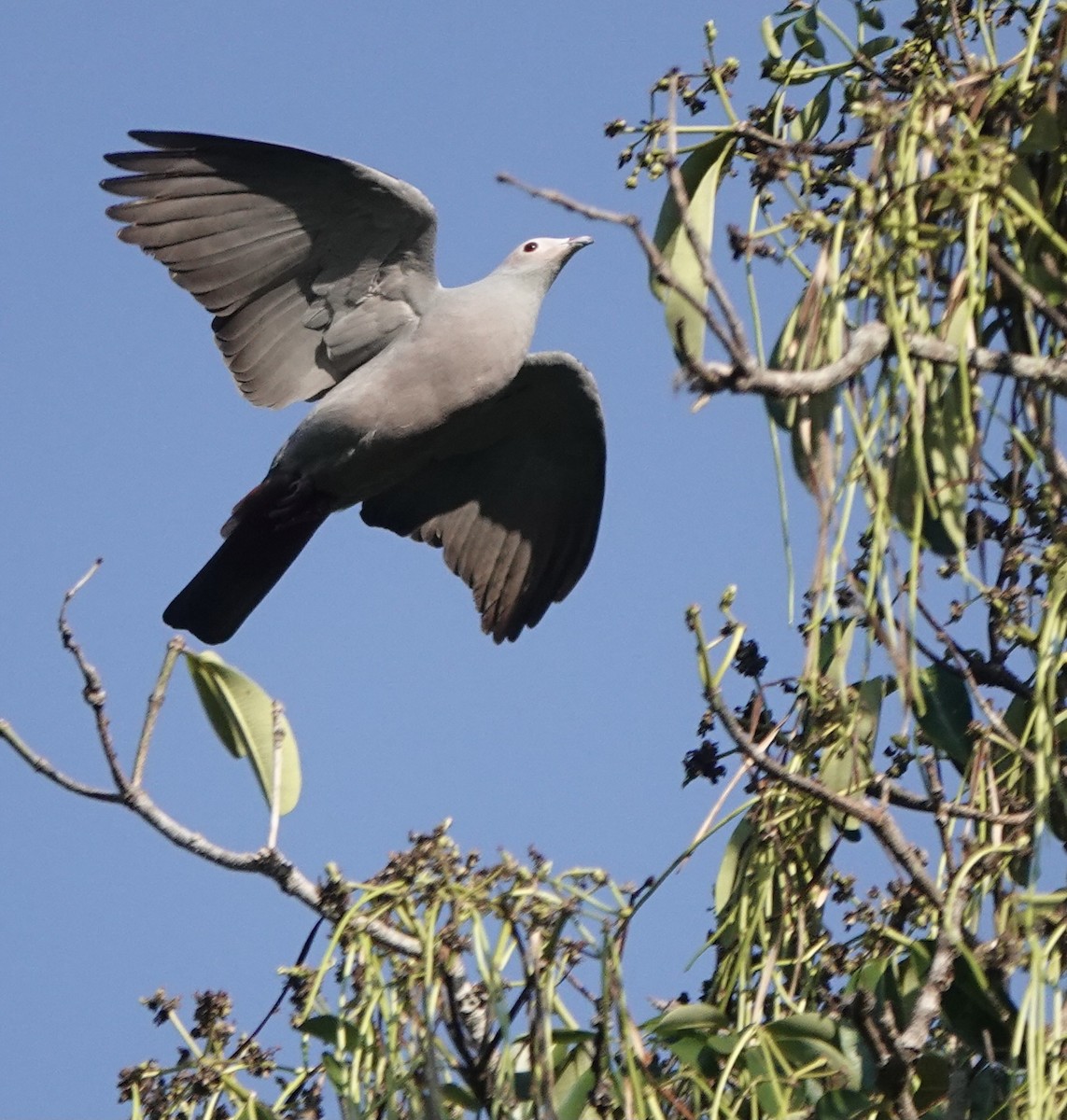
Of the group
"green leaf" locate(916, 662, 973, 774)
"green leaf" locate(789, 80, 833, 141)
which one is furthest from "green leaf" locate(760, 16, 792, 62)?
"green leaf" locate(916, 662, 973, 774)

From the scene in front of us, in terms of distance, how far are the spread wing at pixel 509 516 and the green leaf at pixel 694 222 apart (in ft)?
10.6

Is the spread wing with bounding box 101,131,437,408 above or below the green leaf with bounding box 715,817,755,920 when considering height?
above

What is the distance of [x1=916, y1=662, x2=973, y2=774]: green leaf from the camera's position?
2.78 metres

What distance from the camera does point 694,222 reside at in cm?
300

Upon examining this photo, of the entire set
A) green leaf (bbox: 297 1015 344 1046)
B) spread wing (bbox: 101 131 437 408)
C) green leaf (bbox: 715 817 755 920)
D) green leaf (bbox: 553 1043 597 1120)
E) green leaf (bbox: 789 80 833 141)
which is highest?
spread wing (bbox: 101 131 437 408)

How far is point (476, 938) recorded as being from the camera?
2428mm

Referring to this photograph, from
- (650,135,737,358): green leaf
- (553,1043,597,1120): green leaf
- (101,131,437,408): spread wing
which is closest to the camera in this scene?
(553,1043,597,1120): green leaf

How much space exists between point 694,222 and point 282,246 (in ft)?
9.40

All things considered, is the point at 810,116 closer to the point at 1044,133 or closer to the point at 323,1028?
the point at 1044,133

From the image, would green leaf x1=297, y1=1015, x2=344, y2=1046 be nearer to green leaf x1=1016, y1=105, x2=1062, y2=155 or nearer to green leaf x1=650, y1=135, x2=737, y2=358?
green leaf x1=650, y1=135, x2=737, y2=358

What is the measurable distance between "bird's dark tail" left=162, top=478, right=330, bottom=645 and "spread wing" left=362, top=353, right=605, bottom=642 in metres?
0.58

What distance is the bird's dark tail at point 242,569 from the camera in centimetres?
580

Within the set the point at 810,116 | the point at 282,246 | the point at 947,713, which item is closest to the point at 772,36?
the point at 810,116

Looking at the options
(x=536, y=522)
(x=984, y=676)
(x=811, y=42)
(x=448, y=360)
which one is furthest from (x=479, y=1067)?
(x=536, y=522)
